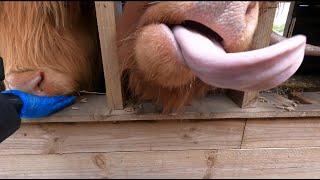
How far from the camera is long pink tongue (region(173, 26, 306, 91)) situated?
0.44m

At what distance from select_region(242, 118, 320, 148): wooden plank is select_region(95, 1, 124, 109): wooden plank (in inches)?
15.1

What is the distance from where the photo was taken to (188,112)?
873mm

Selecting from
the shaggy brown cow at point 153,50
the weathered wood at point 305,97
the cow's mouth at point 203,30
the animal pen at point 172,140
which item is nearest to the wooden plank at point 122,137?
the animal pen at point 172,140

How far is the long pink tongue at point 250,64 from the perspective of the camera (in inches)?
17.2

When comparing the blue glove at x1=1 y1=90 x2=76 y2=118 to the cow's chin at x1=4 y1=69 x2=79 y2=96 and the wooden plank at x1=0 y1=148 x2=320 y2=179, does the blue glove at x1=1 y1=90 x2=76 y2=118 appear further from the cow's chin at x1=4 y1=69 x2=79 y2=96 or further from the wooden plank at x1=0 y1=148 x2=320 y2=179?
the wooden plank at x1=0 y1=148 x2=320 y2=179

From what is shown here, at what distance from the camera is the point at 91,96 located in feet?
3.26

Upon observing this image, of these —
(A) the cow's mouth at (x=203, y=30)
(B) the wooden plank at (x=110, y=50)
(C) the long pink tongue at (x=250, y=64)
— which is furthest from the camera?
(B) the wooden plank at (x=110, y=50)

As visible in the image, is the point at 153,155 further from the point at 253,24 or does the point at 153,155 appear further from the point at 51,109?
the point at 253,24

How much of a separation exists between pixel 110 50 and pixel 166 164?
0.41m

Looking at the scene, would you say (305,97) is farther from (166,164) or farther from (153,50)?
(153,50)

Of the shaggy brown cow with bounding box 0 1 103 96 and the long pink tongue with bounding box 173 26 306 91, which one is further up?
the long pink tongue with bounding box 173 26 306 91

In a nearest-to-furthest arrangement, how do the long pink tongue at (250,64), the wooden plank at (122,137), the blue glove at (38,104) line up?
the long pink tongue at (250,64)
the blue glove at (38,104)
the wooden plank at (122,137)

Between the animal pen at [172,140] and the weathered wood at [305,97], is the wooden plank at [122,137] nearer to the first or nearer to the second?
the animal pen at [172,140]

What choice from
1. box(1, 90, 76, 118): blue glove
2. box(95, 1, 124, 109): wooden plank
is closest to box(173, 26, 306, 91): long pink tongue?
box(95, 1, 124, 109): wooden plank
